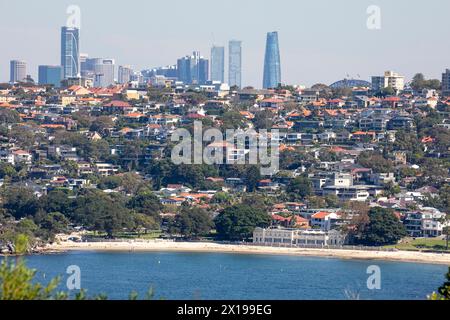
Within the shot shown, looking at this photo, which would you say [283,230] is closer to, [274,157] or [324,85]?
[274,157]

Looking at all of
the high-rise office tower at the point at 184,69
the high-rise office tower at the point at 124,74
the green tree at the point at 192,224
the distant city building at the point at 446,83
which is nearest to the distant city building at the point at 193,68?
the high-rise office tower at the point at 184,69

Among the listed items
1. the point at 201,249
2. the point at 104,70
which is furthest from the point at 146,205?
the point at 104,70

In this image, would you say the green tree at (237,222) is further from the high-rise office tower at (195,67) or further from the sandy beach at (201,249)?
the high-rise office tower at (195,67)

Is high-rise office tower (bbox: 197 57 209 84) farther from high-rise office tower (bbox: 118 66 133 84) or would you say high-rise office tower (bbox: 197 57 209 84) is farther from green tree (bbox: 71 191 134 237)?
green tree (bbox: 71 191 134 237)

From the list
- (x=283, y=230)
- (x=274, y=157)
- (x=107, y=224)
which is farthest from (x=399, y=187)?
(x=107, y=224)

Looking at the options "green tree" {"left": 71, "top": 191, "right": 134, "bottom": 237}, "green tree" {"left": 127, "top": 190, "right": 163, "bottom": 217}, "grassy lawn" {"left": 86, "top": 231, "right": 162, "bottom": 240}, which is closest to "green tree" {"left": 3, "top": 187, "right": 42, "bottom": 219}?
"green tree" {"left": 71, "top": 191, "right": 134, "bottom": 237}

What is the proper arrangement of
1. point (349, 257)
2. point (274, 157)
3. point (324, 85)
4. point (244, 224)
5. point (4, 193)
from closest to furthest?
point (349, 257) < point (244, 224) < point (4, 193) < point (274, 157) < point (324, 85)
